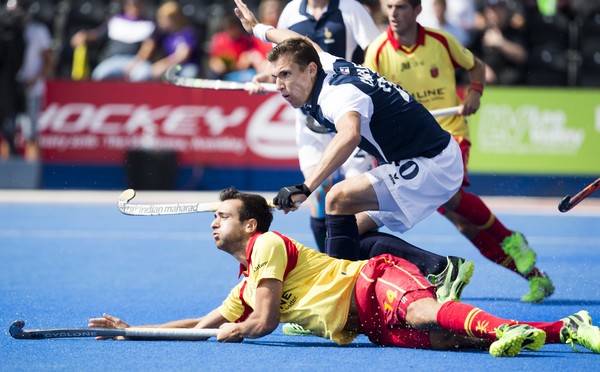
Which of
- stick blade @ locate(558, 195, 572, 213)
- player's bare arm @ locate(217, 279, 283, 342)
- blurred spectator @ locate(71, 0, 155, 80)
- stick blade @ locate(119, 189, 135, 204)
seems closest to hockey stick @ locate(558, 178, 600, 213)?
stick blade @ locate(558, 195, 572, 213)

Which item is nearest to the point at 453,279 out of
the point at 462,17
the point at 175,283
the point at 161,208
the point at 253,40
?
the point at 161,208

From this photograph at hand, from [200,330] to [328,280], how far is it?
0.68m

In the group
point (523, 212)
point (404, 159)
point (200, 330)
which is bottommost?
point (523, 212)

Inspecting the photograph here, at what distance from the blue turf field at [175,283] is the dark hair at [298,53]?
4.55ft

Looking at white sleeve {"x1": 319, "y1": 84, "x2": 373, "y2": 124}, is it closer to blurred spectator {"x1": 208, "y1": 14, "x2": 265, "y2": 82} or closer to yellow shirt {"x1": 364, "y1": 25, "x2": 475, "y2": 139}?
yellow shirt {"x1": 364, "y1": 25, "x2": 475, "y2": 139}

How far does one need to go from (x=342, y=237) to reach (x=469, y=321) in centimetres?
115

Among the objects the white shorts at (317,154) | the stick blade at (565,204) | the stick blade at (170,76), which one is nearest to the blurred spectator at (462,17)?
the stick blade at (170,76)

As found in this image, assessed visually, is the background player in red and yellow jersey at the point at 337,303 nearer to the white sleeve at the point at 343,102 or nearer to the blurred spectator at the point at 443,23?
the white sleeve at the point at 343,102

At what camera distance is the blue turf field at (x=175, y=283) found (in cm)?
518

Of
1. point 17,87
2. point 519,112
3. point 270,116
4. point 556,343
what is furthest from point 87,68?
point 556,343

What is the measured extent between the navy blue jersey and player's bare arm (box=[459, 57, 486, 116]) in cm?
139

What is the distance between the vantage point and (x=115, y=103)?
14.4 m

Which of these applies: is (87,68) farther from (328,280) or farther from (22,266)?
(328,280)

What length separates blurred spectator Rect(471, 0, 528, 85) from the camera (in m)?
14.6
